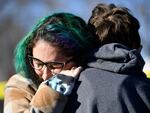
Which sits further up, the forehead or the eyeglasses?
the forehead

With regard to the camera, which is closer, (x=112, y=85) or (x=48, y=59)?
(x=112, y=85)

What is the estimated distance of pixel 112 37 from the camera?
206 centimetres

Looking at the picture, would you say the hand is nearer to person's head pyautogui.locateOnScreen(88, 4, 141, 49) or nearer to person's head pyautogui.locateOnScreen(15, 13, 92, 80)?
person's head pyautogui.locateOnScreen(15, 13, 92, 80)

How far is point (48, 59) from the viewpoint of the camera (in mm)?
2049

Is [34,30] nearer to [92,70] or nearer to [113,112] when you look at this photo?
[92,70]

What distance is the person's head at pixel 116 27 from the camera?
2.06m

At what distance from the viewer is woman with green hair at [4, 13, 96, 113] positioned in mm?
1936

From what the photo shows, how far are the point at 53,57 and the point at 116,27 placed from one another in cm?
27

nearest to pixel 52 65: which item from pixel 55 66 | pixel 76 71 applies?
pixel 55 66

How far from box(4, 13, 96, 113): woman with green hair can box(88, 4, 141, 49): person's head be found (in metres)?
0.05

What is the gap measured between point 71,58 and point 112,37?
0.18 metres

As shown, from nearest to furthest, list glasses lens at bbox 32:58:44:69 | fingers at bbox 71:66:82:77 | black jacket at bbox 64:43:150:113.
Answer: black jacket at bbox 64:43:150:113, fingers at bbox 71:66:82:77, glasses lens at bbox 32:58:44:69

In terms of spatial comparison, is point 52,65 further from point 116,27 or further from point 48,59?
point 116,27

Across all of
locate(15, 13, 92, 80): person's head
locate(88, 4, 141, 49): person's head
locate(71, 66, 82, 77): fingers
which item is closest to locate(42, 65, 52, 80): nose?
locate(15, 13, 92, 80): person's head
